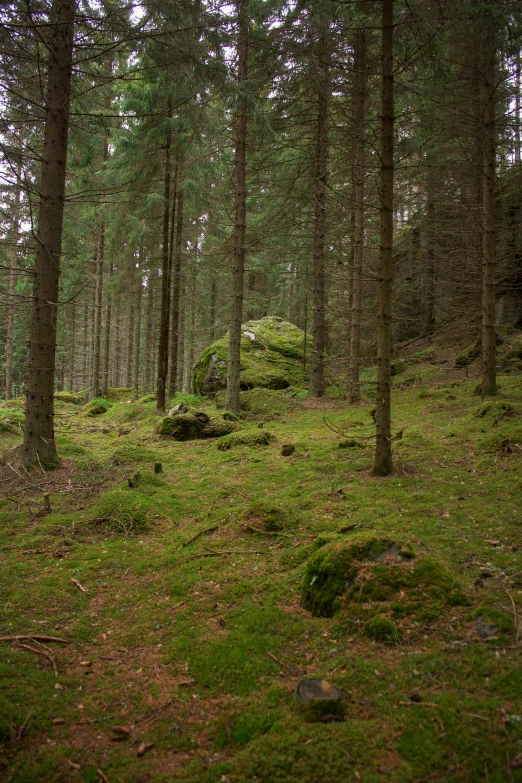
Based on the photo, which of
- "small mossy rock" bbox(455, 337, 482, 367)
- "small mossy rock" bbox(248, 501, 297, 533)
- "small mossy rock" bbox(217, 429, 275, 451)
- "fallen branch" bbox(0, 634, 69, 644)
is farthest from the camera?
"small mossy rock" bbox(455, 337, 482, 367)

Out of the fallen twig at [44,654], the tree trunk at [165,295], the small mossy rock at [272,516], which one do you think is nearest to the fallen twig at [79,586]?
the fallen twig at [44,654]

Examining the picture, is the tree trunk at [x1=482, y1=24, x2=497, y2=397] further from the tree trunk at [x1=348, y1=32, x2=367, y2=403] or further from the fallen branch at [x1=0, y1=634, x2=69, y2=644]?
the fallen branch at [x1=0, y1=634, x2=69, y2=644]

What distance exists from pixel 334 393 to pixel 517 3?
34.9ft

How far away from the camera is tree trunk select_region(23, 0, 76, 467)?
24.0 feet

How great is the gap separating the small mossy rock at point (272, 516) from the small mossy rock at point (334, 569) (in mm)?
1281

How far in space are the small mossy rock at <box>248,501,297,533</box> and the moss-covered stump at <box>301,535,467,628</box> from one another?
1.29m

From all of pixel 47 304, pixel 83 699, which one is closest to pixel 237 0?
pixel 47 304

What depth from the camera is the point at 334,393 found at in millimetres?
15523

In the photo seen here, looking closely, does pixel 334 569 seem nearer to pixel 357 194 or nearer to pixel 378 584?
pixel 378 584

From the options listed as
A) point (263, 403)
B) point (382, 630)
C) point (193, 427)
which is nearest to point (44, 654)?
point (382, 630)

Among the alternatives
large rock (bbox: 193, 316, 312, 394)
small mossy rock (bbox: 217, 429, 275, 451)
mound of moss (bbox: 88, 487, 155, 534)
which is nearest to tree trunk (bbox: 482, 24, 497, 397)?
small mossy rock (bbox: 217, 429, 275, 451)

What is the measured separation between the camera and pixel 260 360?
17172 mm

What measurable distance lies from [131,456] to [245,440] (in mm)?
2419

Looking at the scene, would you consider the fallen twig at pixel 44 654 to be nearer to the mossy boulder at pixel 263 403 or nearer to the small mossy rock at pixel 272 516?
the small mossy rock at pixel 272 516
